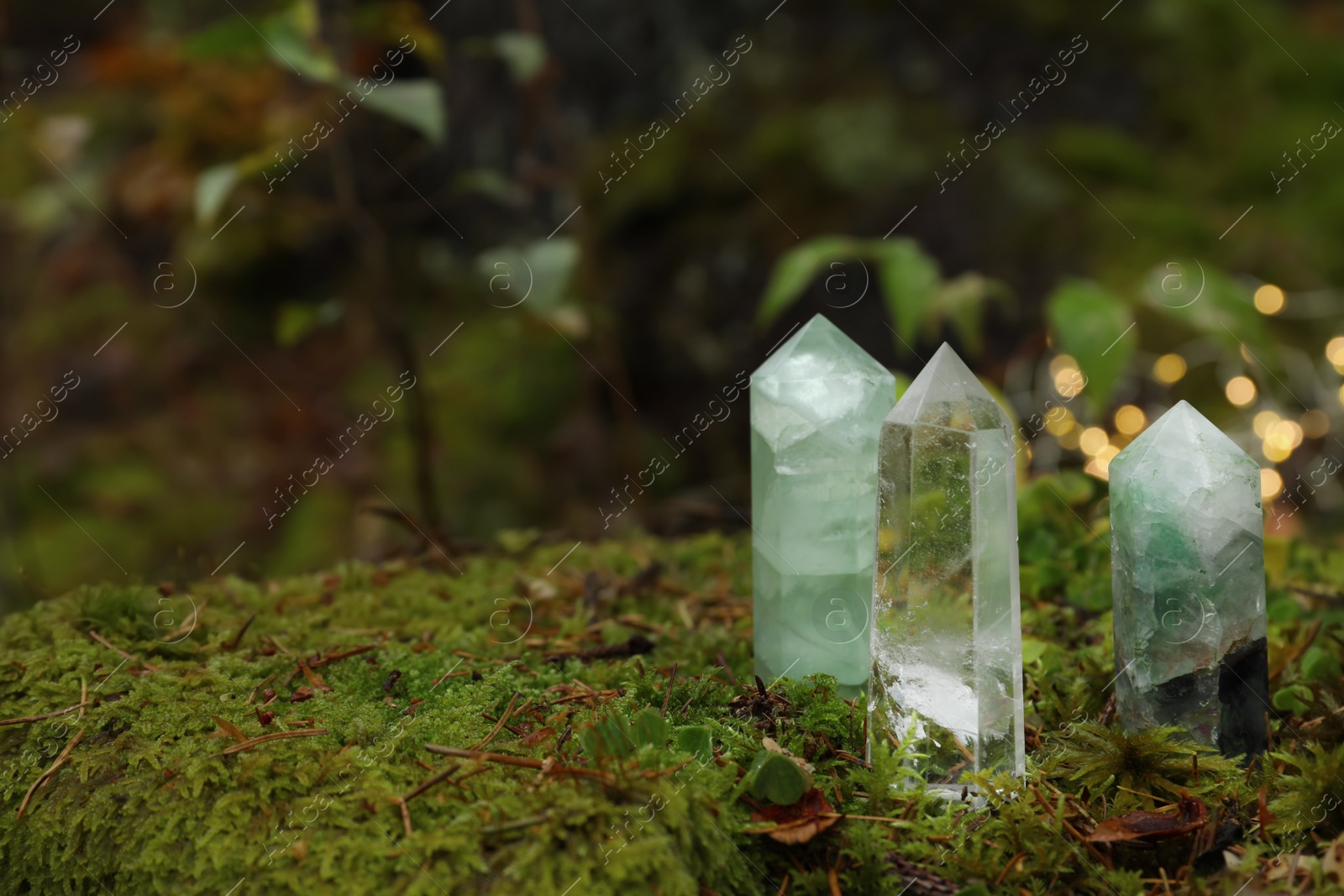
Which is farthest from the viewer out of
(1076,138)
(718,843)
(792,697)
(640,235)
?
(640,235)

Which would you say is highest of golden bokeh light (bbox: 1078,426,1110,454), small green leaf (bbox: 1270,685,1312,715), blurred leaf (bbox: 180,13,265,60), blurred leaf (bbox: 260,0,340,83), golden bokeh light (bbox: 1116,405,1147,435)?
blurred leaf (bbox: 180,13,265,60)

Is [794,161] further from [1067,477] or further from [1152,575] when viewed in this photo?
[1152,575]

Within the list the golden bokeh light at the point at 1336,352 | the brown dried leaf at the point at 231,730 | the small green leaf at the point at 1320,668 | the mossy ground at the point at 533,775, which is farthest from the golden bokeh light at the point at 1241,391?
Result: the brown dried leaf at the point at 231,730

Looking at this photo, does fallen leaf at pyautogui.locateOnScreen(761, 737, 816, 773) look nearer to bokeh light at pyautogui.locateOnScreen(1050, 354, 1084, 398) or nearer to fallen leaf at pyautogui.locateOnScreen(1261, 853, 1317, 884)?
fallen leaf at pyautogui.locateOnScreen(1261, 853, 1317, 884)

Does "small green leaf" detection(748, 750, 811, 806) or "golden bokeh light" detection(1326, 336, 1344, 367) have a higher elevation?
"small green leaf" detection(748, 750, 811, 806)

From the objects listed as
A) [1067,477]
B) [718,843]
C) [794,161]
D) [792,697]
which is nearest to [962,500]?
[792,697]

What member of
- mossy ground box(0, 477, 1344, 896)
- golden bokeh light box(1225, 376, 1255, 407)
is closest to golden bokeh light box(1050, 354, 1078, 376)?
golden bokeh light box(1225, 376, 1255, 407)
